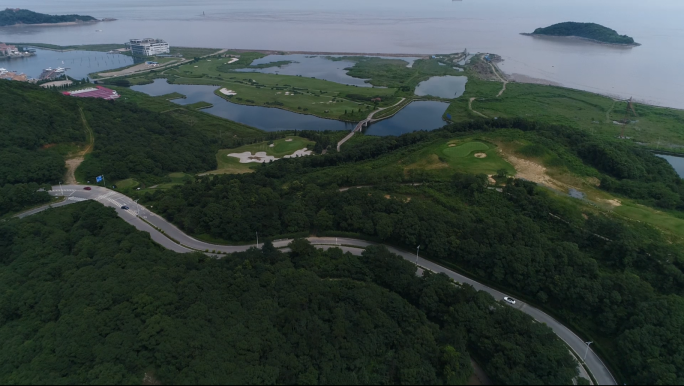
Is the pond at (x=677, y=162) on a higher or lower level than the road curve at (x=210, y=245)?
higher

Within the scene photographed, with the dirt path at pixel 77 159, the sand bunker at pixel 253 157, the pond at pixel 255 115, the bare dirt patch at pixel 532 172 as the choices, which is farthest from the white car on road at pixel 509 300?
the pond at pixel 255 115

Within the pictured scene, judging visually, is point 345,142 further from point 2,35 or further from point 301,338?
point 2,35

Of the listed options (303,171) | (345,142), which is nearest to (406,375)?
(303,171)

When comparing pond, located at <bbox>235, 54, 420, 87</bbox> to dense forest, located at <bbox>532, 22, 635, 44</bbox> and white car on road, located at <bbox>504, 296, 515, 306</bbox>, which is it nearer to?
dense forest, located at <bbox>532, 22, 635, 44</bbox>

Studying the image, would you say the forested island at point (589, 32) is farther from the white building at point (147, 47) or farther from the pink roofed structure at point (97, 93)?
the pink roofed structure at point (97, 93)

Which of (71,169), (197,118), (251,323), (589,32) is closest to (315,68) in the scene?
(197,118)

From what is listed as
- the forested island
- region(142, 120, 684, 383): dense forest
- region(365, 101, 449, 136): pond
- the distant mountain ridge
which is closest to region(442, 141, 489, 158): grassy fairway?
region(142, 120, 684, 383): dense forest
